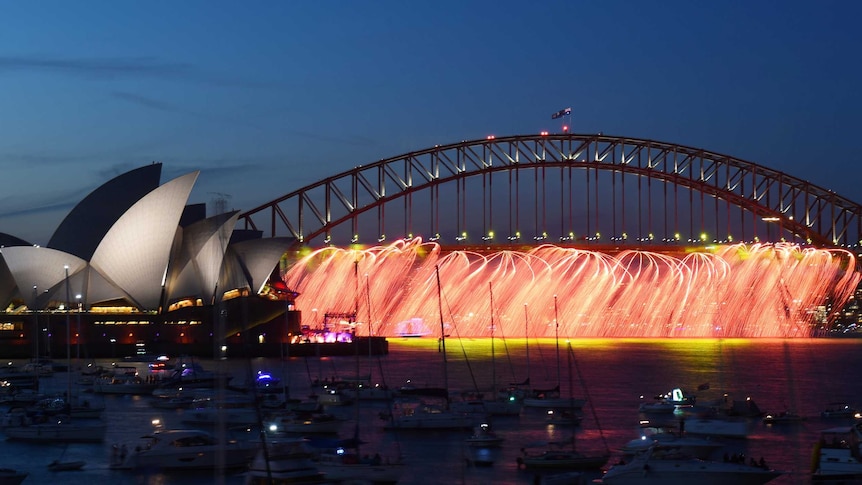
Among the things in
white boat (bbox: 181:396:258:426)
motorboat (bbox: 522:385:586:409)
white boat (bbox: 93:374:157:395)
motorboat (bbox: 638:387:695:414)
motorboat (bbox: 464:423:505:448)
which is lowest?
motorboat (bbox: 464:423:505:448)

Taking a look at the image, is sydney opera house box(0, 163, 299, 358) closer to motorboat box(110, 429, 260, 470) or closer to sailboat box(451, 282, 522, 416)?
sailboat box(451, 282, 522, 416)

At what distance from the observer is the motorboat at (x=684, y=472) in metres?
23.2

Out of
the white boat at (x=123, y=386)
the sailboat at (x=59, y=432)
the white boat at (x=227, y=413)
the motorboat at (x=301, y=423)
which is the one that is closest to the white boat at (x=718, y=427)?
the motorboat at (x=301, y=423)

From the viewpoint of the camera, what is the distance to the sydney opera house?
6669 centimetres

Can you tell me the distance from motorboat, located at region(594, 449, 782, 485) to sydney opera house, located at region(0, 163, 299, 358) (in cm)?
4352

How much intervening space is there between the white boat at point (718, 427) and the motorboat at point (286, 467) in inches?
497

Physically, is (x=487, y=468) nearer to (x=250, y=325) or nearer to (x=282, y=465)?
(x=282, y=465)

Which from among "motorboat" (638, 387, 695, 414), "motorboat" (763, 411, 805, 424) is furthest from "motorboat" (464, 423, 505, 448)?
"motorboat" (763, 411, 805, 424)

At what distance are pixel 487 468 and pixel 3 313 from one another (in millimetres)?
50696

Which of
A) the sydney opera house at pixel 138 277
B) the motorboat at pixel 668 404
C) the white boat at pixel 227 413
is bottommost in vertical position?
the motorboat at pixel 668 404

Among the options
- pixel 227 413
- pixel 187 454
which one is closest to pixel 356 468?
pixel 187 454

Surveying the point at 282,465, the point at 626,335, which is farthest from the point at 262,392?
the point at 626,335

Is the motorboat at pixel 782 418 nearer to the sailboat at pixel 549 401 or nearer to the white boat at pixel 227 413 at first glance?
the sailboat at pixel 549 401

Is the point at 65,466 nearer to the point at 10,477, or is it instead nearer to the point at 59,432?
the point at 10,477
